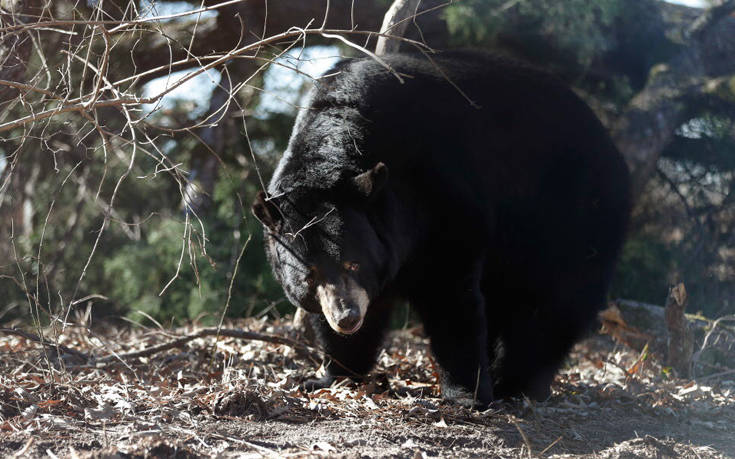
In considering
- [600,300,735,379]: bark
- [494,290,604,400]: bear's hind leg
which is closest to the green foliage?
[600,300,735,379]: bark

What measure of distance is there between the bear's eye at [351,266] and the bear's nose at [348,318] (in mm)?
229

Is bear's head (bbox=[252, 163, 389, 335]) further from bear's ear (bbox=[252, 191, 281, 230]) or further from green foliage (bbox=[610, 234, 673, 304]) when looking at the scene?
green foliage (bbox=[610, 234, 673, 304])

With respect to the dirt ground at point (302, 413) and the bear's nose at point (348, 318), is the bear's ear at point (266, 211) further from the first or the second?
the dirt ground at point (302, 413)

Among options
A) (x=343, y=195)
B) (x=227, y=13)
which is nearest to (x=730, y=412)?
(x=343, y=195)

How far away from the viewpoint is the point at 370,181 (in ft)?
12.5

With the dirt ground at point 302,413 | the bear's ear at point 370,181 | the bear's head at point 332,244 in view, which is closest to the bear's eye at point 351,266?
the bear's head at point 332,244

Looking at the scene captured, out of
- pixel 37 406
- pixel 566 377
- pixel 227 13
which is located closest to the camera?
pixel 37 406

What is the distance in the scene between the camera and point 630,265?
7969 millimetres

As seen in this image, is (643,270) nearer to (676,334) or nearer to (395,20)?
(676,334)

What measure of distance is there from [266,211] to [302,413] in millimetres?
1191

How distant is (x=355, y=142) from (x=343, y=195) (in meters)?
0.41

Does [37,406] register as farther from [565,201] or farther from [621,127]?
[621,127]

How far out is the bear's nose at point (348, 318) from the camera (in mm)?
3734

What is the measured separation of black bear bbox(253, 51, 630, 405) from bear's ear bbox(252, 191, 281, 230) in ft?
0.04
